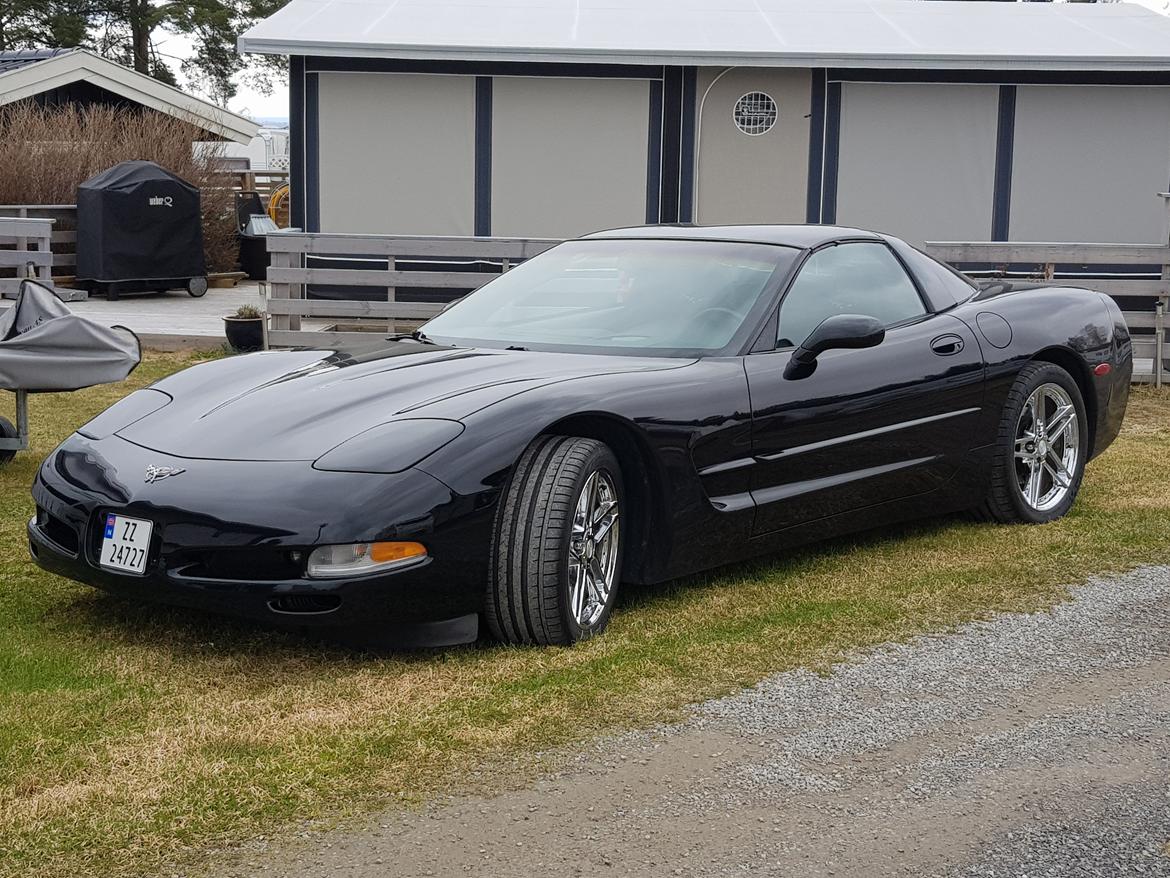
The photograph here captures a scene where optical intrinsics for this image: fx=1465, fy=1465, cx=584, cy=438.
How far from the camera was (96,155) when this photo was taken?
19484mm

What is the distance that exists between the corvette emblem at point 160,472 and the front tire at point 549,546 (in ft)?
3.13

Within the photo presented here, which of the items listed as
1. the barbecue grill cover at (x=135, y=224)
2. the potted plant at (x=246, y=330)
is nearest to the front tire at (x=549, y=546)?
the potted plant at (x=246, y=330)

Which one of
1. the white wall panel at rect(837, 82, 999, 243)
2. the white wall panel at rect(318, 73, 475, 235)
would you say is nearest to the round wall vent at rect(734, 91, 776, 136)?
the white wall panel at rect(837, 82, 999, 243)

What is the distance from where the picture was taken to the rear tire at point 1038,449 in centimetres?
613

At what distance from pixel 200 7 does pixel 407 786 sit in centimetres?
4183

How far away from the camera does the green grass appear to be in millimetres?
3232

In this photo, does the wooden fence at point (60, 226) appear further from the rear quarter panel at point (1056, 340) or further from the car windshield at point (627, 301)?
the rear quarter panel at point (1056, 340)

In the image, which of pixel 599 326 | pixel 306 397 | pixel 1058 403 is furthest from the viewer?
pixel 1058 403

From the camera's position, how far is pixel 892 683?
4199mm

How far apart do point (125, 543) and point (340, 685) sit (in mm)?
766

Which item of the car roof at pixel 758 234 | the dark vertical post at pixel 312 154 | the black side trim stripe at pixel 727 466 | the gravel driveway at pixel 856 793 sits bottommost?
the gravel driveway at pixel 856 793

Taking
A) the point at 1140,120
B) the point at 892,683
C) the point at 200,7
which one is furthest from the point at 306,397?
the point at 200,7

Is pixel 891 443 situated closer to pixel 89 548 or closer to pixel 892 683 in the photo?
pixel 892 683

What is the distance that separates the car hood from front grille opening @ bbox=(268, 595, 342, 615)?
1.36 ft
